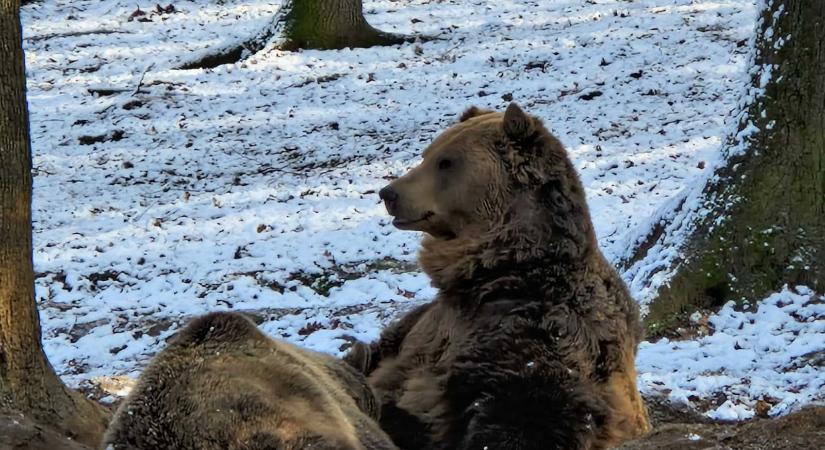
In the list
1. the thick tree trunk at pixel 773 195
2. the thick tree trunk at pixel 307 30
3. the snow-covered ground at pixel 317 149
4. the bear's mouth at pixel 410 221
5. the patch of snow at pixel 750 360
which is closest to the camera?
the bear's mouth at pixel 410 221

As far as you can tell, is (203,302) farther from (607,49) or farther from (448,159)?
(607,49)

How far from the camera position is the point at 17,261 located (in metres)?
5.24

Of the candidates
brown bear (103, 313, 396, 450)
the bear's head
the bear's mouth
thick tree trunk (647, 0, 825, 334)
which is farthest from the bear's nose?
thick tree trunk (647, 0, 825, 334)

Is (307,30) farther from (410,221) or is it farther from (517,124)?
(517,124)

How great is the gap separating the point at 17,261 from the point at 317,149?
10.8m

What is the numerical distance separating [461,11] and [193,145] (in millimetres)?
8165

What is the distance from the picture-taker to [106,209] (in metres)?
14.2

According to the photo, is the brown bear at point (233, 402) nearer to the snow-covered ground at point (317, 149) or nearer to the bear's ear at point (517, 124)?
the bear's ear at point (517, 124)

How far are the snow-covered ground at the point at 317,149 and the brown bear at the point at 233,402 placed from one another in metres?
3.95

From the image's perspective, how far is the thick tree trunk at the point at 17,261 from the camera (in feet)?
16.9

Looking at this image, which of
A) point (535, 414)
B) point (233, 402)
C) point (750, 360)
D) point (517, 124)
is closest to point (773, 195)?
point (750, 360)

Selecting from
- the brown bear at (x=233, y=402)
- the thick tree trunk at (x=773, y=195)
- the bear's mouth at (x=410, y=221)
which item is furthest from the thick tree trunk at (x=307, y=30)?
the brown bear at (x=233, y=402)

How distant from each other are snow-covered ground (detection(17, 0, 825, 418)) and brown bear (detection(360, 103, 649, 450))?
2543 millimetres

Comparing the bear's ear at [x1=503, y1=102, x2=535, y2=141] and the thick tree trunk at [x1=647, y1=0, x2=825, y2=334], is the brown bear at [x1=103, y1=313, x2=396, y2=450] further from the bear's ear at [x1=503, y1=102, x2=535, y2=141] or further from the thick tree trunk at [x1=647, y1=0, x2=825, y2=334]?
the thick tree trunk at [x1=647, y1=0, x2=825, y2=334]
